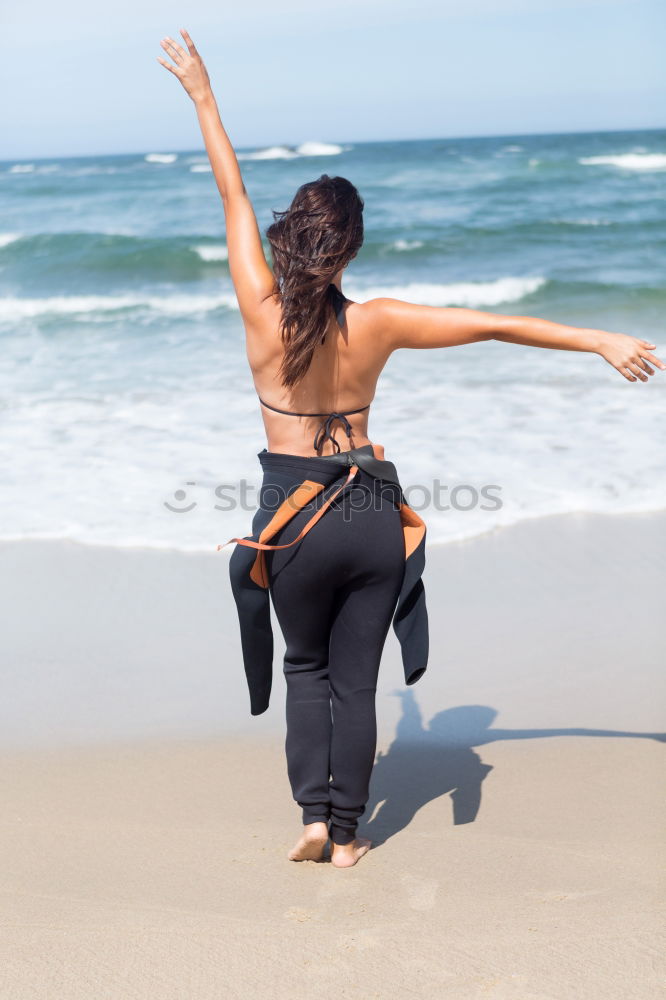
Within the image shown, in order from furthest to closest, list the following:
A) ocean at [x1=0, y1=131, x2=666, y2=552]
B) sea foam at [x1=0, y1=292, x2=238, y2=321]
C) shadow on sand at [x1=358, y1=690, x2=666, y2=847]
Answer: sea foam at [x1=0, y1=292, x2=238, y2=321] → ocean at [x1=0, y1=131, x2=666, y2=552] → shadow on sand at [x1=358, y1=690, x2=666, y2=847]

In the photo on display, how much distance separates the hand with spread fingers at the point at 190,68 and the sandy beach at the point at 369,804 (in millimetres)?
A: 1989

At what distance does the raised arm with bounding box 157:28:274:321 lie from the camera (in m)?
2.37

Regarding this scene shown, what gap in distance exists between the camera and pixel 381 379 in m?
8.56

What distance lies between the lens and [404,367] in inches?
349

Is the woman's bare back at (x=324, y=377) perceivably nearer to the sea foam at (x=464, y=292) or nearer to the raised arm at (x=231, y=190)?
the raised arm at (x=231, y=190)

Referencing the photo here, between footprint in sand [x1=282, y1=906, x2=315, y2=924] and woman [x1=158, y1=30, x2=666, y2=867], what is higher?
woman [x1=158, y1=30, x2=666, y2=867]

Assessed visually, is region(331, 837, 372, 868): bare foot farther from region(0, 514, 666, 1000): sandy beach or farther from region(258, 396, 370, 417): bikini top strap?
region(258, 396, 370, 417): bikini top strap

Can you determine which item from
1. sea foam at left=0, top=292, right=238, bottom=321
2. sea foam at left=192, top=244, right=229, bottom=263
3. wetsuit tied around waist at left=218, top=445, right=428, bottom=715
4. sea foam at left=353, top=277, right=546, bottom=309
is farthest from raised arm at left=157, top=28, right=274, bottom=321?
sea foam at left=192, top=244, right=229, bottom=263

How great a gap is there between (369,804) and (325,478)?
111cm

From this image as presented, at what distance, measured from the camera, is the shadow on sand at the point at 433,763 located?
112 inches

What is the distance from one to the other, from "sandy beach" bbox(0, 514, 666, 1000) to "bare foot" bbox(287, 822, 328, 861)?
0.03 m

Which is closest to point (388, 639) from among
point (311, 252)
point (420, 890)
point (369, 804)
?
point (369, 804)

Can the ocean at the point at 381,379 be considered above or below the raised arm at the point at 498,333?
below

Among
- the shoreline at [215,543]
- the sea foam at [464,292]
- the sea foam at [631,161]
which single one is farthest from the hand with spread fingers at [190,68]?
the sea foam at [631,161]
